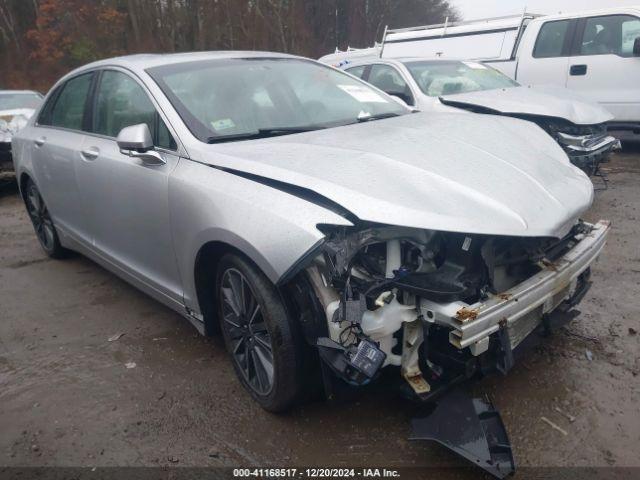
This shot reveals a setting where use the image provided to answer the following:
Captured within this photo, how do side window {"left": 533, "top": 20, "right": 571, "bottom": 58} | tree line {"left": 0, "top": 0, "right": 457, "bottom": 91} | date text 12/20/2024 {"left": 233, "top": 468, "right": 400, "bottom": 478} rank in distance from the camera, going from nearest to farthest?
date text 12/20/2024 {"left": 233, "top": 468, "right": 400, "bottom": 478} → side window {"left": 533, "top": 20, "right": 571, "bottom": 58} → tree line {"left": 0, "top": 0, "right": 457, "bottom": 91}

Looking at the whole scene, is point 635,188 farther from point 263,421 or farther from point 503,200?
point 263,421

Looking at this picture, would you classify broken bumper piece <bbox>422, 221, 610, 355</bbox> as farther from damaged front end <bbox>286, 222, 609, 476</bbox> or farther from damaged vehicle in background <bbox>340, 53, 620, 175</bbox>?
damaged vehicle in background <bbox>340, 53, 620, 175</bbox>

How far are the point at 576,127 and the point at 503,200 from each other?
160 inches

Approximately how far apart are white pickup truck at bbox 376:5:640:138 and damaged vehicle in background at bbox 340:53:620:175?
5.35ft

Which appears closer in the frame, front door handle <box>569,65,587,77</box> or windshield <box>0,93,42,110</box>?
front door handle <box>569,65,587,77</box>

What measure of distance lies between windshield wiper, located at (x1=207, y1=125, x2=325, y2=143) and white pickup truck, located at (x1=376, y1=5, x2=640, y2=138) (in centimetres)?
638

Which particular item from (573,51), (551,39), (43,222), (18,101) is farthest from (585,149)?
(18,101)

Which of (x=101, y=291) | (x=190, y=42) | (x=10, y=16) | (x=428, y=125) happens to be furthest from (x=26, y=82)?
(x=428, y=125)

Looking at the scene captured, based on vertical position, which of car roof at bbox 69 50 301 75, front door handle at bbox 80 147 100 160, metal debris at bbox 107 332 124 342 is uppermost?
car roof at bbox 69 50 301 75

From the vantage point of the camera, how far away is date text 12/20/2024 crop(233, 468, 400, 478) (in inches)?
85.7

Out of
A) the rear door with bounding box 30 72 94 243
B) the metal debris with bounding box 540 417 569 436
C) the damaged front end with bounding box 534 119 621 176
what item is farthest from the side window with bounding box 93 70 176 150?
the damaged front end with bounding box 534 119 621 176

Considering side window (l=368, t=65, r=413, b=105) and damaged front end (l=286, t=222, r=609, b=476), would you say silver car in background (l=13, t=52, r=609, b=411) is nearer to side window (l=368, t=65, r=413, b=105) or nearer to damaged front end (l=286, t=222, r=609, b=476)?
damaged front end (l=286, t=222, r=609, b=476)

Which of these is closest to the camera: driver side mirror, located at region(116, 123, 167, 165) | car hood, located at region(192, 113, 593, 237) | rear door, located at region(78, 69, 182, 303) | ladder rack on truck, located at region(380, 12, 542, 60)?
car hood, located at region(192, 113, 593, 237)

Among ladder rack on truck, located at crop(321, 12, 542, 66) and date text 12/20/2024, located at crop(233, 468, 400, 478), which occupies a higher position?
ladder rack on truck, located at crop(321, 12, 542, 66)
